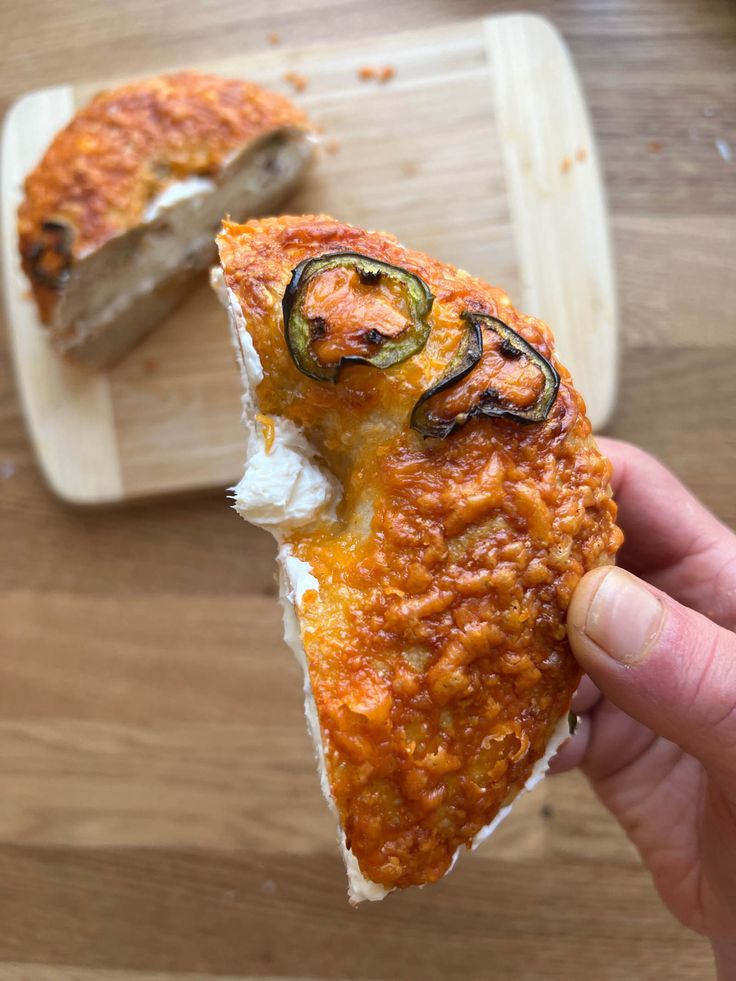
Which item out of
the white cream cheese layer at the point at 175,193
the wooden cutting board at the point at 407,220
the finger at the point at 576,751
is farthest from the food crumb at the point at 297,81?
the finger at the point at 576,751

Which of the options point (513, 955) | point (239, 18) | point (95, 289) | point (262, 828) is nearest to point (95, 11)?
point (239, 18)

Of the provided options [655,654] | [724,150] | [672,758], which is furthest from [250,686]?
[724,150]

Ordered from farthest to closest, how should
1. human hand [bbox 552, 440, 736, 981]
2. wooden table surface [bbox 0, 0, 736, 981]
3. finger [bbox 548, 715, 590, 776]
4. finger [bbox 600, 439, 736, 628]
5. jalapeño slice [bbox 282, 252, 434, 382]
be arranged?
wooden table surface [bbox 0, 0, 736, 981] → finger [bbox 548, 715, 590, 776] → finger [bbox 600, 439, 736, 628] → human hand [bbox 552, 440, 736, 981] → jalapeño slice [bbox 282, 252, 434, 382]

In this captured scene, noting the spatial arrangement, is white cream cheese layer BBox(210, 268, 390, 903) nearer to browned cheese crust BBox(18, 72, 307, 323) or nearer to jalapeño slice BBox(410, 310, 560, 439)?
jalapeño slice BBox(410, 310, 560, 439)

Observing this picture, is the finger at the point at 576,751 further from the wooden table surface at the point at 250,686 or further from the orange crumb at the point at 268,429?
the orange crumb at the point at 268,429

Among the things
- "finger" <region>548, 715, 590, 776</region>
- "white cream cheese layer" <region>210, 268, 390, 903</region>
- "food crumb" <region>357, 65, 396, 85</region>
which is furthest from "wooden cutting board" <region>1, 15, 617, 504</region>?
"white cream cheese layer" <region>210, 268, 390, 903</region>

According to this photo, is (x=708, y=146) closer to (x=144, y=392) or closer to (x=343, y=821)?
(x=144, y=392)

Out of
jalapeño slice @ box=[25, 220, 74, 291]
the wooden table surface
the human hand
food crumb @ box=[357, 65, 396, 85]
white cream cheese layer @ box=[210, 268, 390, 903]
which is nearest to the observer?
white cream cheese layer @ box=[210, 268, 390, 903]
